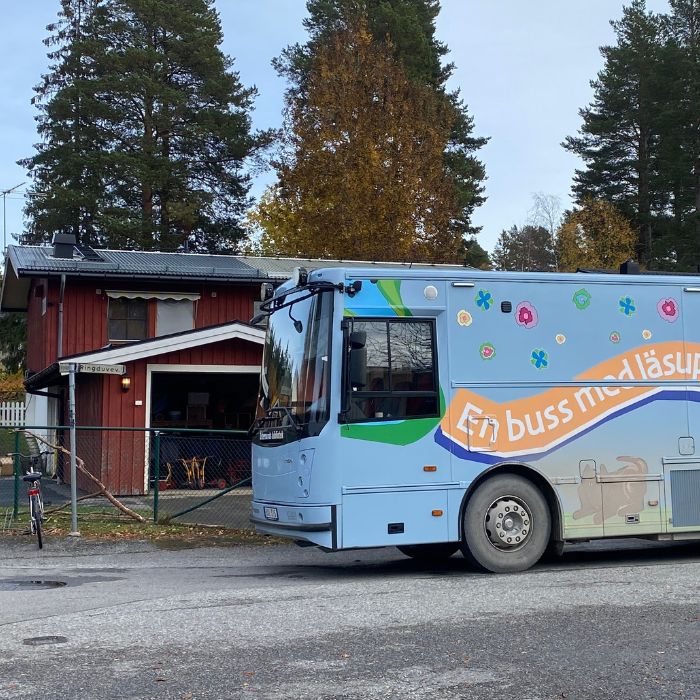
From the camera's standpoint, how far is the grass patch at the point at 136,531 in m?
14.4

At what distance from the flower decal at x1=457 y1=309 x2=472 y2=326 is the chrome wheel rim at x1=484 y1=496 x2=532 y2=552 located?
195cm

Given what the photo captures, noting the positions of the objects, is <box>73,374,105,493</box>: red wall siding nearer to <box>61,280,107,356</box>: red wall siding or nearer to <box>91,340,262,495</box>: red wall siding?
<box>91,340,262,495</box>: red wall siding

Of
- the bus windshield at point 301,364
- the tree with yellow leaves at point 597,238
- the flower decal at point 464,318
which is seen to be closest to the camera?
the bus windshield at point 301,364

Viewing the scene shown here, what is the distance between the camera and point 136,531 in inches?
589

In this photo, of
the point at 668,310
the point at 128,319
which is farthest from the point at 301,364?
A: the point at 128,319

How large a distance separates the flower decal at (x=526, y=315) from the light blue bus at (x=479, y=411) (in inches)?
0.6

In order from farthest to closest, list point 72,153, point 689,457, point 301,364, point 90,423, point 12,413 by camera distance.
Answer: point 72,153, point 12,413, point 90,423, point 689,457, point 301,364

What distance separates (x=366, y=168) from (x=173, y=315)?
1295 cm

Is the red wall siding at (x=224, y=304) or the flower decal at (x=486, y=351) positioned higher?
the red wall siding at (x=224, y=304)

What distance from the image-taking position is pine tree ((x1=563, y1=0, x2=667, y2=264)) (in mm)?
52438

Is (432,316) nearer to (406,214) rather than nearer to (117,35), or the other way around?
(406,214)

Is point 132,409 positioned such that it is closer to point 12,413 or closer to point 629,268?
point 629,268

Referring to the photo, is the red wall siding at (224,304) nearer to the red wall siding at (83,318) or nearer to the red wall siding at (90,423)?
the red wall siding at (83,318)

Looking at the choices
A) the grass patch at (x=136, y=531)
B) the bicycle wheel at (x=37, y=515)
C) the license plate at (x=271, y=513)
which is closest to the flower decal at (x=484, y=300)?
the license plate at (x=271, y=513)
